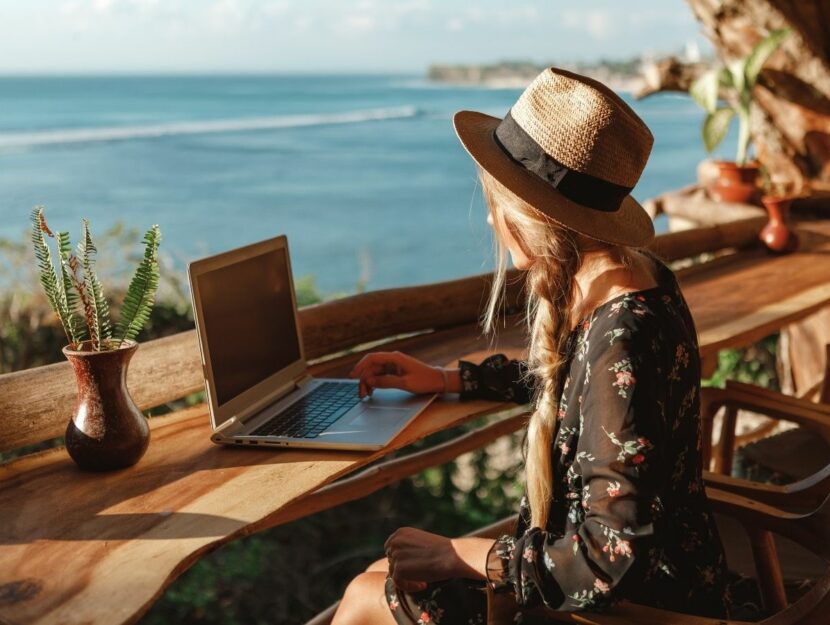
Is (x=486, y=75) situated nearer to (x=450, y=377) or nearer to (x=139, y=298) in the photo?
(x=450, y=377)

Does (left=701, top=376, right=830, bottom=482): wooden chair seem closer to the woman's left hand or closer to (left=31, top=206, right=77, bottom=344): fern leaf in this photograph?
the woman's left hand

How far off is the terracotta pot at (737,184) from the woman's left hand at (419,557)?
364 cm

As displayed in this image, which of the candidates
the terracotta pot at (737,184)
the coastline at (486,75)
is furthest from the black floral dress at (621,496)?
the coastline at (486,75)

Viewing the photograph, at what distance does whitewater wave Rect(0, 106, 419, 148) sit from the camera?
30.1 meters

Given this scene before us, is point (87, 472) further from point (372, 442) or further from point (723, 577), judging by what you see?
point (723, 577)

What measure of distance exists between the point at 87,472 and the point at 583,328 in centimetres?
102

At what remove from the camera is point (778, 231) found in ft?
13.1

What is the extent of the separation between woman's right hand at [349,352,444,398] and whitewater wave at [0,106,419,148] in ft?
95.5

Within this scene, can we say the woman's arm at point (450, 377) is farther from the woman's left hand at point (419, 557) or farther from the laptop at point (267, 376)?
the woman's left hand at point (419, 557)

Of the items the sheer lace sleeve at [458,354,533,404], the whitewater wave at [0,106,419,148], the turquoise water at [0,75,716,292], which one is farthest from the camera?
the whitewater wave at [0,106,419,148]

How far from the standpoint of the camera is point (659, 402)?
149 centimetres

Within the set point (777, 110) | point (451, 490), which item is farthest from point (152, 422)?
point (777, 110)

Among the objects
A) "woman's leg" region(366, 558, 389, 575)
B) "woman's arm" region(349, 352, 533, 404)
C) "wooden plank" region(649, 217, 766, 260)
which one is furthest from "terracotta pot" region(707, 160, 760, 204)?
"woman's leg" region(366, 558, 389, 575)

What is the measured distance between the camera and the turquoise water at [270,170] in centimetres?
2239
